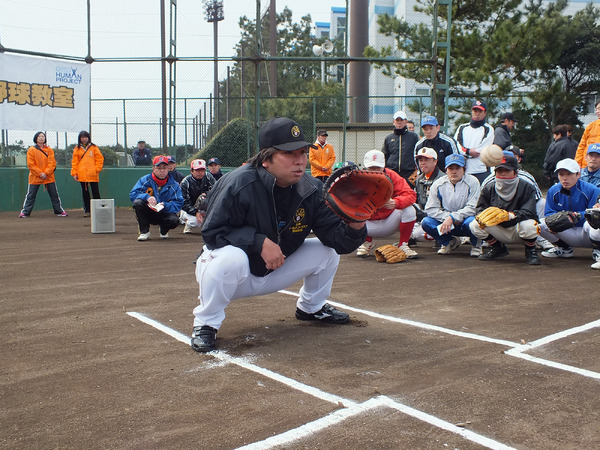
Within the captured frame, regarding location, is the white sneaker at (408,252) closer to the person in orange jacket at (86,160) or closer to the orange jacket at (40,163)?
the person in orange jacket at (86,160)

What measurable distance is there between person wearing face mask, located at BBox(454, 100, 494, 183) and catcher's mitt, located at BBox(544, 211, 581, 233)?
2122 mm

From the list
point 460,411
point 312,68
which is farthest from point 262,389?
point 312,68

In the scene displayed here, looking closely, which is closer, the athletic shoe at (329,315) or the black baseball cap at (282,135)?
the black baseball cap at (282,135)

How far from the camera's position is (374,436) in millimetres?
2797

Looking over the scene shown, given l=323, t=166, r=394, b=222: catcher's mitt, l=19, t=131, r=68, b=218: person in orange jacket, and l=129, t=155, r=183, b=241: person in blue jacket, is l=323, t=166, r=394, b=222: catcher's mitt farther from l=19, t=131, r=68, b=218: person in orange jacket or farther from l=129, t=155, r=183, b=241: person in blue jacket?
l=19, t=131, r=68, b=218: person in orange jacket

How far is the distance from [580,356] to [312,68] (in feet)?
139

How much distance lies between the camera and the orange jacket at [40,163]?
48.5 ft

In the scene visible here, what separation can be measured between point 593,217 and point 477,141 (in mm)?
2888

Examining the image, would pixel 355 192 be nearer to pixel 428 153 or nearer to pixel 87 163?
pixel 428 153

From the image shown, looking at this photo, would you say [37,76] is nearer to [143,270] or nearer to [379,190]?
[143,270]

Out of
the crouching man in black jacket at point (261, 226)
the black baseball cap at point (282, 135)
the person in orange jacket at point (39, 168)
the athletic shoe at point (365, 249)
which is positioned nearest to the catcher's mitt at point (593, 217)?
the athletic shoe at point (365, 249)

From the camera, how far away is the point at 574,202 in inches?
313

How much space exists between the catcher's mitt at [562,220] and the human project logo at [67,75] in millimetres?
12239

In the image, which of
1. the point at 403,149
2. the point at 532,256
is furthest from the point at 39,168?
the point at 532,256
